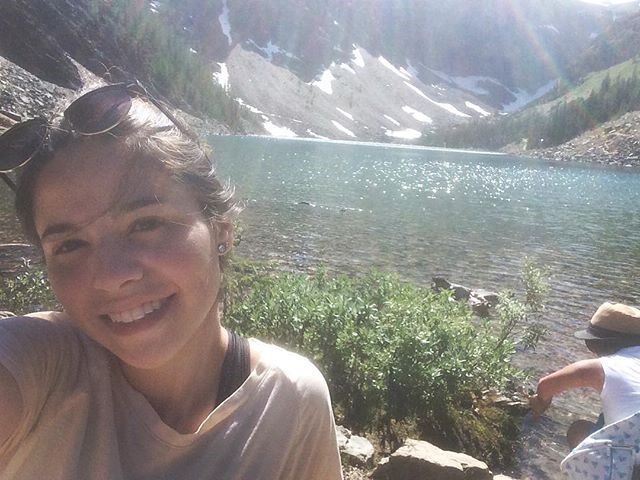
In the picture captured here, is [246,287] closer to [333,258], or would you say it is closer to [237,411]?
[237,411]

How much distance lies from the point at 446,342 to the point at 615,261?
58.5ft

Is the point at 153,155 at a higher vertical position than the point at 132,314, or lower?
higher

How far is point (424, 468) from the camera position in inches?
226

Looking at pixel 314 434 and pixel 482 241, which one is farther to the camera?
pixel 482 241

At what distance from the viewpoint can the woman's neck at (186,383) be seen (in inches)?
73.3

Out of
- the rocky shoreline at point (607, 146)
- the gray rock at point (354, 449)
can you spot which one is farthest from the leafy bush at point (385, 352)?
the rocky shoreline at point (607, 146)

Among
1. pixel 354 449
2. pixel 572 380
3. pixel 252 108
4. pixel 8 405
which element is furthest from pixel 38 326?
pixel 252 108

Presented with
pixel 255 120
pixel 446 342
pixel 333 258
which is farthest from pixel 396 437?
pixel 255 120

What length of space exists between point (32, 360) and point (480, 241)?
25479 millimetres

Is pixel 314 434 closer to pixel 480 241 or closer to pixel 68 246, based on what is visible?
pixel 68 246

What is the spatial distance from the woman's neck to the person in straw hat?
372 centimetres

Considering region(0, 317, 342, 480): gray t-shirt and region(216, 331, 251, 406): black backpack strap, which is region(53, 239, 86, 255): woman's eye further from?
region(216, 331, 251, 406): black backpack strap

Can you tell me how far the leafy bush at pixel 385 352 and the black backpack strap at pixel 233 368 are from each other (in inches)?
200

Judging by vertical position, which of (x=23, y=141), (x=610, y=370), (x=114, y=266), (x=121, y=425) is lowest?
(x=610, y=370)
